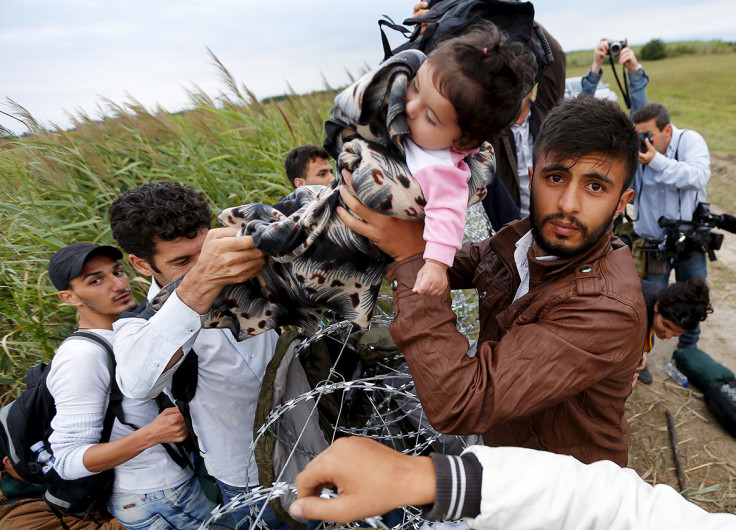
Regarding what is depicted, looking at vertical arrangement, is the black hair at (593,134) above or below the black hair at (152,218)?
below

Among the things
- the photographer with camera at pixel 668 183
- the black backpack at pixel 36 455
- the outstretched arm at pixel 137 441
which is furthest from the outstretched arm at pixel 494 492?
the photographer with camera at pixel 668 183

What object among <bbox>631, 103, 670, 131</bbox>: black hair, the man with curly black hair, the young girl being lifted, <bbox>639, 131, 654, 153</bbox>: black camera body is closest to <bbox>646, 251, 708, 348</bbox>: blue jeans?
<bbox>639, 131, 654, 153</bbox>: black camera body

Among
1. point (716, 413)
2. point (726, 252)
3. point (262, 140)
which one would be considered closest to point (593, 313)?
point (716, 413)

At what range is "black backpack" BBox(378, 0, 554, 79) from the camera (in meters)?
1.84

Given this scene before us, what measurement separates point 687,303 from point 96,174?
466 cm

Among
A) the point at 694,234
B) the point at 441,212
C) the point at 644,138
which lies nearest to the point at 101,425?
the point at 441,212

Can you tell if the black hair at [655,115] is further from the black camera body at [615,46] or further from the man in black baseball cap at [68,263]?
the man in black baseball cap at [68,263]

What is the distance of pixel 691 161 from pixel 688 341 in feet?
5.39

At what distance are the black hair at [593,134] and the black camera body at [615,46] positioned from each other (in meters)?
3.49

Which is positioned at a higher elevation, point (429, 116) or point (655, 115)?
point (429, 116)

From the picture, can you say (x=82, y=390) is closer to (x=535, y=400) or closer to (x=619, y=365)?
(x=535, y=400)

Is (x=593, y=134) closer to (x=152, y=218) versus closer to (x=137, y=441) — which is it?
(x=152, y=218)

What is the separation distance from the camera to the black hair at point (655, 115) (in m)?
3.52

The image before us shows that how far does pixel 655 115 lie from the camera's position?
11.6 feet
